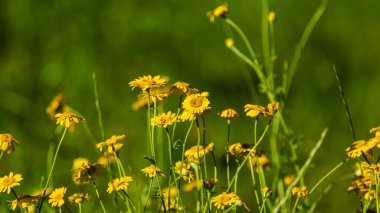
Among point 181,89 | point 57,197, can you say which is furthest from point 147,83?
point 57,197

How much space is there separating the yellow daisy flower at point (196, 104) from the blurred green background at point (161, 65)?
1.10m

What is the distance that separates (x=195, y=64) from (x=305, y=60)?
19.3 inches

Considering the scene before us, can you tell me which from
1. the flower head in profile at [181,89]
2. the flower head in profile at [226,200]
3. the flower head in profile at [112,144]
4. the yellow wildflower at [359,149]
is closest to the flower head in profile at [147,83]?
the flower head in profile at [181,89]

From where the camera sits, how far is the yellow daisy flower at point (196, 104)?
146cm

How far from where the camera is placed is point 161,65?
3209mm

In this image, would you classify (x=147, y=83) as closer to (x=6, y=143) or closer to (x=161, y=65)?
(x=6, y=143)

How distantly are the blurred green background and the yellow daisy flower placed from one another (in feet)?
3.61

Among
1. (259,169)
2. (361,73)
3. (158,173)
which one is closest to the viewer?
(158,173)

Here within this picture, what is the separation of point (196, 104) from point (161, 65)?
175 centimetres

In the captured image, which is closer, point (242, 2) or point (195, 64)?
point (195, 64)

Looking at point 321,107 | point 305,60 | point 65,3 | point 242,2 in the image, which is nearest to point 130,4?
→ point 65,3

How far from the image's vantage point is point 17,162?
2525 millimetres

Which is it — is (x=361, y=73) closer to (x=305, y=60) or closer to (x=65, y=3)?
(x=305, y=60)

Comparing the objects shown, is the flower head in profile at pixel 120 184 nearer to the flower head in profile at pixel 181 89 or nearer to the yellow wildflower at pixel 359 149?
the flower head in profile at pixel 181 89
